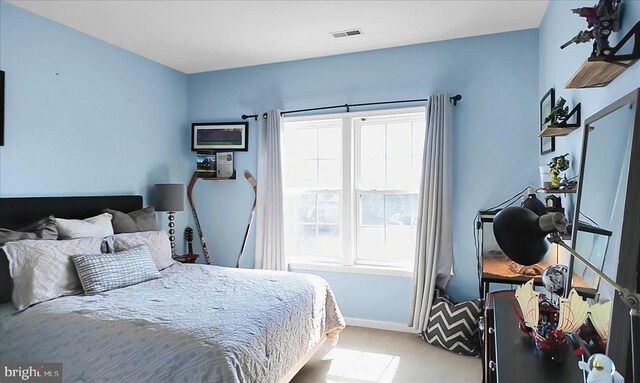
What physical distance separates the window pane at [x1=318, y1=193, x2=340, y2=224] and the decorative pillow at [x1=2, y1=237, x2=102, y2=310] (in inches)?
87.5

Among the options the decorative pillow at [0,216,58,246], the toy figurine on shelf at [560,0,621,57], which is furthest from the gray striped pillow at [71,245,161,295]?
the toy figurine on shelf at [560,0,621,57]

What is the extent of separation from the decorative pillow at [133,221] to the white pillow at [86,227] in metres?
0.09

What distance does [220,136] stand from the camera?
14.3 ft

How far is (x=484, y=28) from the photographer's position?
128 inches

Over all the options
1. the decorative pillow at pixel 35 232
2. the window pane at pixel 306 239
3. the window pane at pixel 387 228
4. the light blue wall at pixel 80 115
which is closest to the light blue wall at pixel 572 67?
the window pane at pixel 387 228

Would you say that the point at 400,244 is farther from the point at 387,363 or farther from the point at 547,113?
the point at 547,113

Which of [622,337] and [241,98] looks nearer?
[622,337]

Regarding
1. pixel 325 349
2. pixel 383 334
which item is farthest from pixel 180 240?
pixel 383 334

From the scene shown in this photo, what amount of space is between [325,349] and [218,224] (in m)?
1.93

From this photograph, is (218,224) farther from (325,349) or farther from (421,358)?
(421,358)

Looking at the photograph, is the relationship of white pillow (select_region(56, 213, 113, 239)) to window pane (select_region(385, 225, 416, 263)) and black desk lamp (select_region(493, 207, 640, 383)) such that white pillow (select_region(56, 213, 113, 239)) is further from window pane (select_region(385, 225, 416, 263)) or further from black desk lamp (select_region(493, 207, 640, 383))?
black desk lamp (select_region(493, 207, 640, 383))

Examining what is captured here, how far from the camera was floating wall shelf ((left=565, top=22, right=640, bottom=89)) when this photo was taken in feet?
4.33

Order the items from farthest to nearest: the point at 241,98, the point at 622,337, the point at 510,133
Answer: the point at 241,98
the point at 510,133
the point at 622,337

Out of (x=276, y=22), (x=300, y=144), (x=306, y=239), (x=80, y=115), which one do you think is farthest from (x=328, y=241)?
(x=80, y=115)
